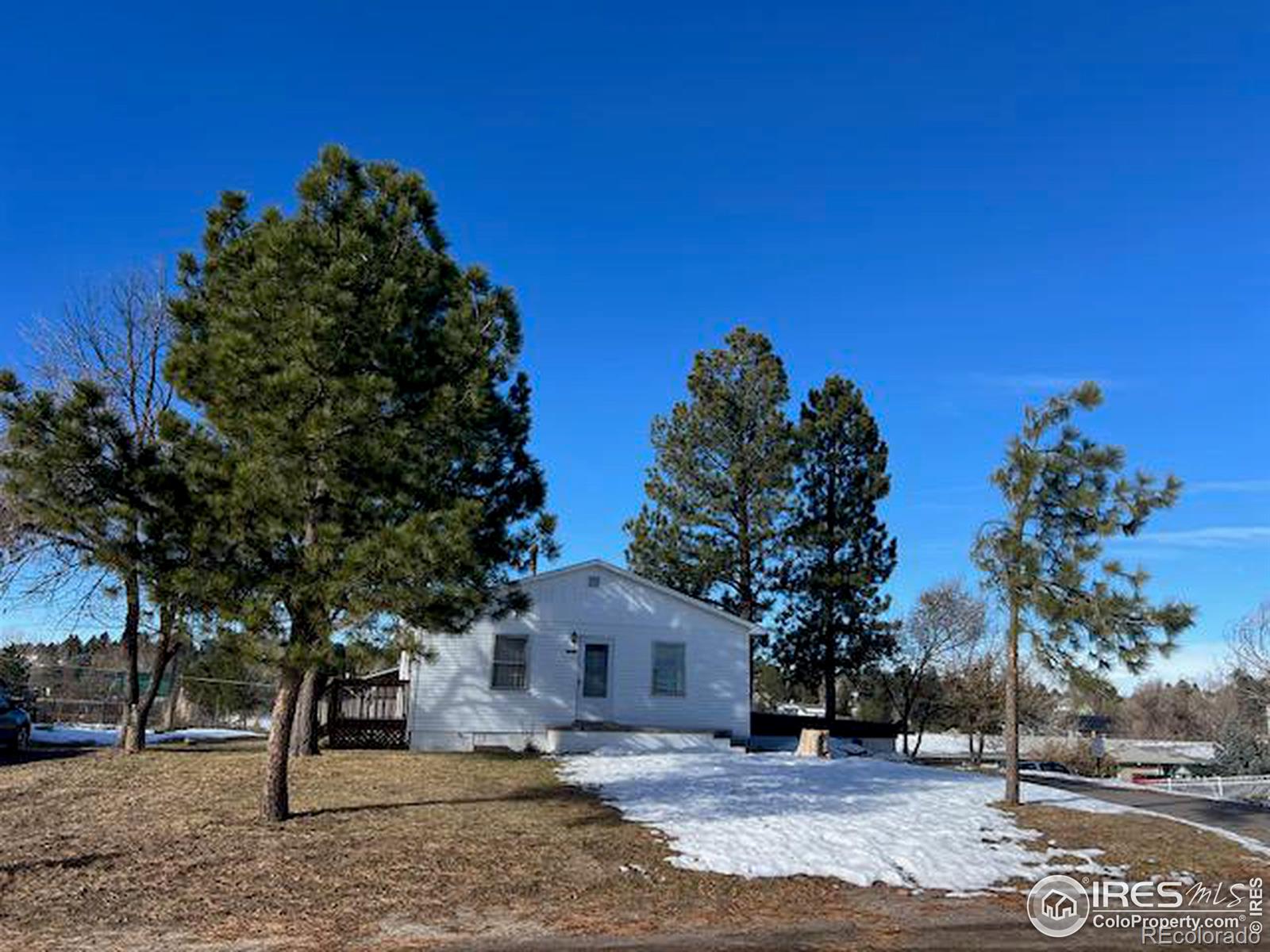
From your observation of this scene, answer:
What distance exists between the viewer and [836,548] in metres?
31.7

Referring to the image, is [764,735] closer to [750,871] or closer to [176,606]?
[750,871]

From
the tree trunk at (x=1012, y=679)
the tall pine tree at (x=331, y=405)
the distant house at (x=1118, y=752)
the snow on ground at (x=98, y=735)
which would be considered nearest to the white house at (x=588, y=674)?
the snow on ground at (x=98, y=735)

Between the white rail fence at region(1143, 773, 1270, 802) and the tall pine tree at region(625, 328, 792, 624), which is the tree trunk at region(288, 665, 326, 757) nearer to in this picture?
the tall pine tree at region(625, 328, 792, 624)

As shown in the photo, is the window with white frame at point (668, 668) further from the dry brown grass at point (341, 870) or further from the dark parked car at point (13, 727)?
the dark parked car at point (13, 727)

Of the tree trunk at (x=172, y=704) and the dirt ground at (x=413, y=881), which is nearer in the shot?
the dirt ground at (x=413, y=881)

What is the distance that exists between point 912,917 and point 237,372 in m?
8.58

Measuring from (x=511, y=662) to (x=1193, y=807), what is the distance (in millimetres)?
15047

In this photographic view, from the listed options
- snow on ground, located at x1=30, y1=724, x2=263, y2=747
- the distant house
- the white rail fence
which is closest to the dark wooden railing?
snow on ground, located at x1=30, y1=724, x2=263, y2=747

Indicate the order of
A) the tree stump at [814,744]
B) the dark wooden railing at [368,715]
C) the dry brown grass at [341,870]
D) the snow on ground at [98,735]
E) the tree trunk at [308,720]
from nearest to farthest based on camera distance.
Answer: the dry brown grass at [341,870] → the tree trunk at [308,720] → the dark wooden railing at [368,715] → the tree stump at [814,744] → the snow on ground at [98,735]

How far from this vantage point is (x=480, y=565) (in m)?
11.7

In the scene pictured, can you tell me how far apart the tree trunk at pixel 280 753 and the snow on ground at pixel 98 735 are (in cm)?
1317

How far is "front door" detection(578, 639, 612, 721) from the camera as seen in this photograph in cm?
2261

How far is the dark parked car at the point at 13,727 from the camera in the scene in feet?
67.7

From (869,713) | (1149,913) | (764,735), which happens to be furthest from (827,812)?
(869,713)
